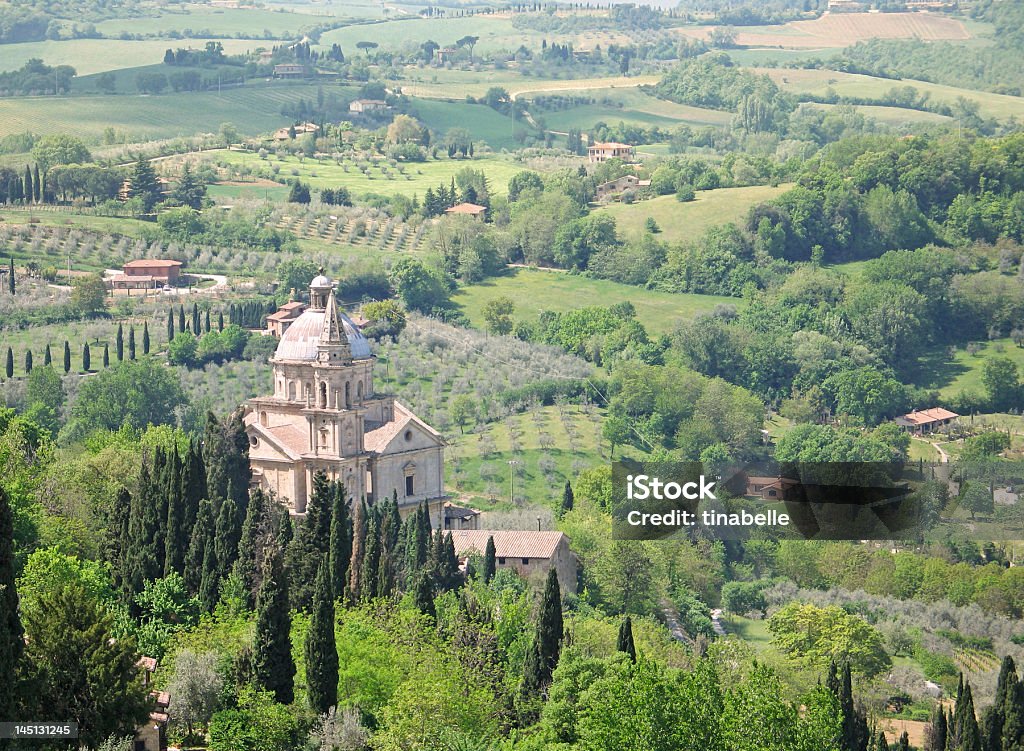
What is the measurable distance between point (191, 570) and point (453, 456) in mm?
44484

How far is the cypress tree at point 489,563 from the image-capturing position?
85.6 m

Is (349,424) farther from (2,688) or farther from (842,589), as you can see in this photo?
(2,688)

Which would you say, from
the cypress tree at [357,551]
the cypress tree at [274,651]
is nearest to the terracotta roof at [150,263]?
the cypress tree at [357,551]

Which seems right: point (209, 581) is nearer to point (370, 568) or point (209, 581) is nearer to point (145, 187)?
point (370, 568)

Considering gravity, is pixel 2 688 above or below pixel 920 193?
above

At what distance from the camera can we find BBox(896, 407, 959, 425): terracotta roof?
13850 cm

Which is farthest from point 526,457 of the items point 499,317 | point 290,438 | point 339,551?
point 339,551

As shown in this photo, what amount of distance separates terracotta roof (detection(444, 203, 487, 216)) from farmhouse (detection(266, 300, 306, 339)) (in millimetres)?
47866

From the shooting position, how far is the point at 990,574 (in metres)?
97.9

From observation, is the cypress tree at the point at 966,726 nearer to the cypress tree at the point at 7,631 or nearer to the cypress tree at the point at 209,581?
the cypress tree at the point at 209,581

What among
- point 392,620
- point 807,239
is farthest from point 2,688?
point 807,239

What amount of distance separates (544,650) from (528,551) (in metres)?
22.2

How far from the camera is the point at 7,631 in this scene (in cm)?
4816

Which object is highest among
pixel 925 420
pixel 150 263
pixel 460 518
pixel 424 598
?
pixel 424 598
